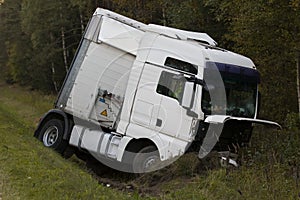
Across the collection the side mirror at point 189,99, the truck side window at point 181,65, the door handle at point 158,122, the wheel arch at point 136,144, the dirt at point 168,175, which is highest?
the truck side window at point 181,65

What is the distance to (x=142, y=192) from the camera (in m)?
8.41

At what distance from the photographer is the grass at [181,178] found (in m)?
6.94

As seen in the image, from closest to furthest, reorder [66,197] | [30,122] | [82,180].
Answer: [66,197] < [82,180] < [30,122]

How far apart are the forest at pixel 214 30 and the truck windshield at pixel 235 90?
190 centimetres

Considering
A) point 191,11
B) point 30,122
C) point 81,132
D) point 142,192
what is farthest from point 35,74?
point 142,192

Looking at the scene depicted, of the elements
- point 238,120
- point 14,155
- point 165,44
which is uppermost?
point 165,44

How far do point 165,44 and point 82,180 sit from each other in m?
3.44

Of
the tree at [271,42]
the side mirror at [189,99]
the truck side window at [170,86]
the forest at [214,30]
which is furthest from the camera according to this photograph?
the forest at [214,30]

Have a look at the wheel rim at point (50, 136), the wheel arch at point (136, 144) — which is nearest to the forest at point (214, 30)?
the wheel arch at point (136, 144)

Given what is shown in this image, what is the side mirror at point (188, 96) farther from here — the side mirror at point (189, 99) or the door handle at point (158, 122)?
the door handle at point (158, 122)

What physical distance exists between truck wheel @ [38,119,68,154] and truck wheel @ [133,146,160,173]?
8.11ft

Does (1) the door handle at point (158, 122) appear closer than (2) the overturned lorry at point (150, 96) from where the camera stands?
No

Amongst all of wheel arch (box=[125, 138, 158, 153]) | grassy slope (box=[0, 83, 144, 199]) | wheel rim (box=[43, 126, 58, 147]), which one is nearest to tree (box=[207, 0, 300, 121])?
wheel arch (box=[125, 138, 158, 153])

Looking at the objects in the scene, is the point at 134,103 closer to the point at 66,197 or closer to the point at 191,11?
the point at 66,197
